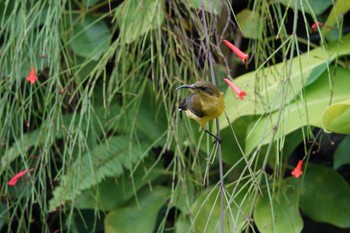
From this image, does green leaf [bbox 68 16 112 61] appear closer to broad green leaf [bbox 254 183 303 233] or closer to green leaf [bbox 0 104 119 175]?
green leaf [bbox 0 104 119 175]

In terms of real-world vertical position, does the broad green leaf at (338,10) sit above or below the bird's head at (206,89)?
below

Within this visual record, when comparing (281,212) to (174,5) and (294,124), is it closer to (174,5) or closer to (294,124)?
(294,124)

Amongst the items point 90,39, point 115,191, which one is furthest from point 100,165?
point 90,39

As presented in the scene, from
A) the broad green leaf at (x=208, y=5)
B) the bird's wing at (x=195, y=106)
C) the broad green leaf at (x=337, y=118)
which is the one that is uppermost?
the broad green leaf at (x=208, y=5)

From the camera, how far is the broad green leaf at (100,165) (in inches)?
63.6

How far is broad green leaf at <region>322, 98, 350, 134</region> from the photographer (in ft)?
4.57

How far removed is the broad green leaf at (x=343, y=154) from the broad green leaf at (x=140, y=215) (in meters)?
0.47

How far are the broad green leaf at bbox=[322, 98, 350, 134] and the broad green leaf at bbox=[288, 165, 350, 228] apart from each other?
324mm

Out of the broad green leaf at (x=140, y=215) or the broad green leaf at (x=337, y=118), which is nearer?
the broad green leaf at (x=337, y=118)

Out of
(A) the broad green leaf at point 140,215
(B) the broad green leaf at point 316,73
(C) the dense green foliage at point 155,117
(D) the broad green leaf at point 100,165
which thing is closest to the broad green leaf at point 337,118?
(C) the dense green foliage at point 155,117

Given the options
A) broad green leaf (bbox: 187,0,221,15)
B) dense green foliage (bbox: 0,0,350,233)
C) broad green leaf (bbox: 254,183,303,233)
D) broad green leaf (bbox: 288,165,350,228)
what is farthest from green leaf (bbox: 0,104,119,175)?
broad green leaf (bbox: 288,165,350,228)

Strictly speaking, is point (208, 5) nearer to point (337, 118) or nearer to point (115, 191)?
point (337, 118)

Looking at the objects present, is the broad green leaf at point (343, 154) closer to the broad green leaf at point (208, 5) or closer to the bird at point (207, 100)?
the broad green leaf at point (208, 5)

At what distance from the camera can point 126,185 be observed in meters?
1.86
